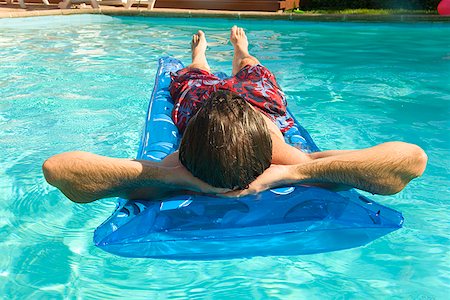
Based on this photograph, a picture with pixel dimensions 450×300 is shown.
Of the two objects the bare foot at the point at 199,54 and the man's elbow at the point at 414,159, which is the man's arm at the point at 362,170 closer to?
the man's elbow at the point at 414,159

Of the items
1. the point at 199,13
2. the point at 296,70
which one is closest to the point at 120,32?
the point at 199,13

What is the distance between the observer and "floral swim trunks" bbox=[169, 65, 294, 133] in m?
3.26

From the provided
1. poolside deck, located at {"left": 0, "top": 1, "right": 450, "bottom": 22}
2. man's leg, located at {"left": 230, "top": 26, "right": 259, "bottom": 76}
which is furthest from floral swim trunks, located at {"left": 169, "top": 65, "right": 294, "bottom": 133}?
poolside deck, located at {"left": 0, "top": 1, "right": 450, "bottom": 22}

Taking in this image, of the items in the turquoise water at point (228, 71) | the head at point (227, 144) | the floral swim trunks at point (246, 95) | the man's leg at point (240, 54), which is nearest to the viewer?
the head at point (227, 144)

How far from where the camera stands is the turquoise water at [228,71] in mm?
2432

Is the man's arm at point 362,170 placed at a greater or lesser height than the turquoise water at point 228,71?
greater

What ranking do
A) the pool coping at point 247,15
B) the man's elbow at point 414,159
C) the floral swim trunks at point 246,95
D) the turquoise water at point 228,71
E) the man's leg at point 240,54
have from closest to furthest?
the man's elbow at point 414,159 → the turquoise water at point 228,71 → the floral swim trunks at point 246,95 → the man's leg at point 240,54 → the pool coping at point 247,15

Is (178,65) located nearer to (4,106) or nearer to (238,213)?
(4,106)

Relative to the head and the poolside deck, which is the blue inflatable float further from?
the poolside deck

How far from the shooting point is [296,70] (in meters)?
6.93

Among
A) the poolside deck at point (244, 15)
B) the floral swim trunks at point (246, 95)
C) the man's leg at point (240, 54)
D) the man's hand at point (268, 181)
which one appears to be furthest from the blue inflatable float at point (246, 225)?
the poolside deck at point (244, 15)

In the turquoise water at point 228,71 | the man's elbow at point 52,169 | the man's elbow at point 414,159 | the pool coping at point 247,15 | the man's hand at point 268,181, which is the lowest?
the turquoise water at point 228,71

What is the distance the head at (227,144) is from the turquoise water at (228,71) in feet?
1.85

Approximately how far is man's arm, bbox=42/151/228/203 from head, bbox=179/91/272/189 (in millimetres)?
88
